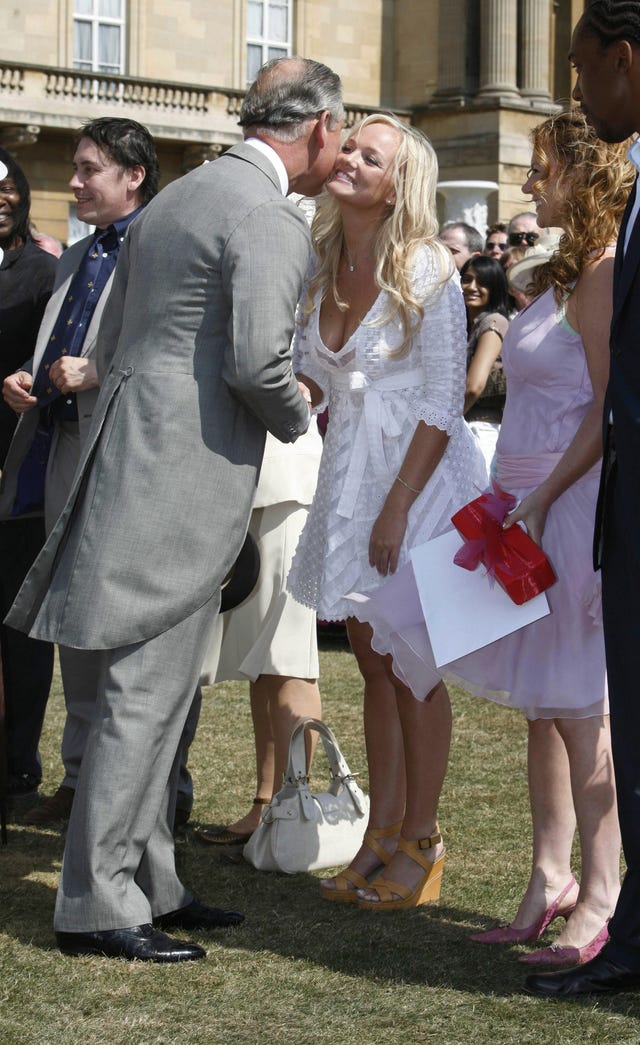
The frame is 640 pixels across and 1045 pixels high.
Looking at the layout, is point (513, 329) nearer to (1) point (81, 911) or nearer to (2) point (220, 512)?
(2) point (220, 512)

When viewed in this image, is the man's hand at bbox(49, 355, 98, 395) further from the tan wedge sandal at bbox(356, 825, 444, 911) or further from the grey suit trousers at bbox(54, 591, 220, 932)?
the tan wedge sandal at bbox(356, 825, 444, 911)

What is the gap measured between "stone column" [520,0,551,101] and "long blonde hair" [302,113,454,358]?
34.1 metres

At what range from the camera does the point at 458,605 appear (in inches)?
155

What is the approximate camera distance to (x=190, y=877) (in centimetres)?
478

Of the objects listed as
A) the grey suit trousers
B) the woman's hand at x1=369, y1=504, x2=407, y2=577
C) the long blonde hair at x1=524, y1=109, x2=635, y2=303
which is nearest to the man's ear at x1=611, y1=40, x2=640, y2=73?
the long blonde hair at x1=524, y1=109, x2=635, y2=303

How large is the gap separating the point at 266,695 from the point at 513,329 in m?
1.75

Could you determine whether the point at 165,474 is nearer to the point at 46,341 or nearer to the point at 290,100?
the point at 290,100

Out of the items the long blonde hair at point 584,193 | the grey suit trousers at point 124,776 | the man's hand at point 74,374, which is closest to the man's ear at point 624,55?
the long blonde hair at point 584,193

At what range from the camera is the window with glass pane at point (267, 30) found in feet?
116

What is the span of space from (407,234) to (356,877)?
1.84m

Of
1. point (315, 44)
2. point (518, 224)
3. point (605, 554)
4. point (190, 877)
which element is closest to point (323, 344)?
point (605, 554)

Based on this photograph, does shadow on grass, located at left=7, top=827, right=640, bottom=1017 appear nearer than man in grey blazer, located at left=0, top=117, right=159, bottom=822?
Yes

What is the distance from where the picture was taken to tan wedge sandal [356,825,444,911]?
443cm

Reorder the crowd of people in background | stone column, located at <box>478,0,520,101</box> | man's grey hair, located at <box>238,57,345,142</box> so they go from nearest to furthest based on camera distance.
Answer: the crowd of people in background < man's grey hair, located at <box>238,57,345,142</box> < stone column, located at <box>478,0,520,101</box>
